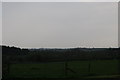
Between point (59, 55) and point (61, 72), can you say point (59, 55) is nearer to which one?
point (59, 55)

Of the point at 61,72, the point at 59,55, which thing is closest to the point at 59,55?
the point at 59,55

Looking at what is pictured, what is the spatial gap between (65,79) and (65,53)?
27257mm

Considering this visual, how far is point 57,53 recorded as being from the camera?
4644cm

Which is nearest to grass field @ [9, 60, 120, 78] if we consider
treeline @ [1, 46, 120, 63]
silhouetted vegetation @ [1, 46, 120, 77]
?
silhouetted vegetation @ [1, 46, 120, 77]

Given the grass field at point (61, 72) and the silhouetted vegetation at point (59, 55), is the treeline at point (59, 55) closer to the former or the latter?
the silhouetted vegetation at point (59, 55)

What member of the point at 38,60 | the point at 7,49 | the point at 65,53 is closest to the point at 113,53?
the point at 65,53

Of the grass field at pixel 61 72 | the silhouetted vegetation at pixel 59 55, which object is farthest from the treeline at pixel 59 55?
the grass field at pixel 61 72

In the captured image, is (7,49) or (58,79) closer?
(58,79)

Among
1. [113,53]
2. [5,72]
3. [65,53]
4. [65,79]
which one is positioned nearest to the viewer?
[65,79]

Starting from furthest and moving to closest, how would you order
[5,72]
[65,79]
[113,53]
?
[113,53], [5,72], [65,79]

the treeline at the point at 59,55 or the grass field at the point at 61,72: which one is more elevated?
the treeline at the point at 59,55

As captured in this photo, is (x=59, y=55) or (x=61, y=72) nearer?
(x=61, y=72)

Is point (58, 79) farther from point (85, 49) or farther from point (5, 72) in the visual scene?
point (85, 49)

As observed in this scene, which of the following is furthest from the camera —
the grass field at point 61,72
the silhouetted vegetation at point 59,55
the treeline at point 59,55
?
the treeline at point 59,55
